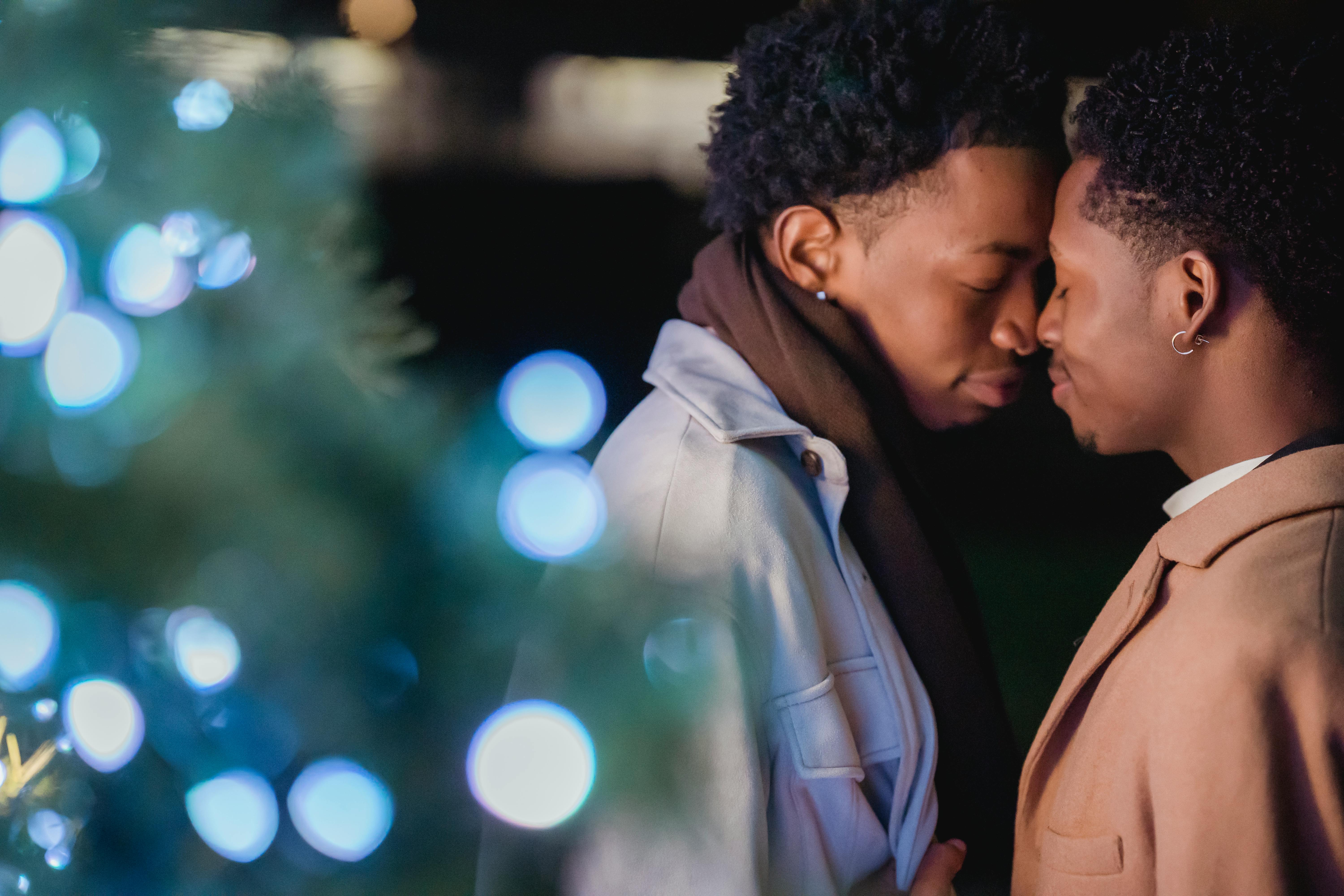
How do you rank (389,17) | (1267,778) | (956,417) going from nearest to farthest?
(1267,778)
(956,417)
(389,17)

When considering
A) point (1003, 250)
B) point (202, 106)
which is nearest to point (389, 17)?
point (1003, 250)

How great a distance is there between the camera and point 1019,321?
1.48m

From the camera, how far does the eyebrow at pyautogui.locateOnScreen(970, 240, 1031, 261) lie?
1.38 m

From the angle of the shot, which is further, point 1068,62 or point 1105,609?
point 1068,62

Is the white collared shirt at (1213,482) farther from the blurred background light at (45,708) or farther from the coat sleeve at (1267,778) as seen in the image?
the blurred background light at (45,708)

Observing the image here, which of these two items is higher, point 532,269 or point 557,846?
point 532,269

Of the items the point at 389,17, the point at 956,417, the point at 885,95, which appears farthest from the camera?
the point at 389,17

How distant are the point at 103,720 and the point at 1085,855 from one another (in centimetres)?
105

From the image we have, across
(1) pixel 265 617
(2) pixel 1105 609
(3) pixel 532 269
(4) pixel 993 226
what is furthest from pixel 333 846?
(3) pixel 532 269

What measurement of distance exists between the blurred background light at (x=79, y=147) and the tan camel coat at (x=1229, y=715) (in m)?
1.11

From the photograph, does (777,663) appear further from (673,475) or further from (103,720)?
(103,720)

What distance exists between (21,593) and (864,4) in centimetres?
139

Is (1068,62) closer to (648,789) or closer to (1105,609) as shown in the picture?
(1105,609)

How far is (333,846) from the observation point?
67 cm
